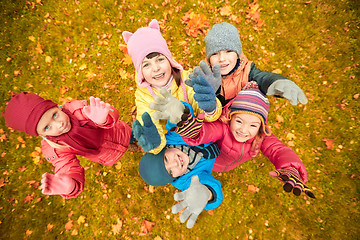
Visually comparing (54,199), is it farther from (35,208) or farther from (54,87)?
(54,87)

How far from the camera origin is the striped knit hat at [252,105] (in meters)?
2.59

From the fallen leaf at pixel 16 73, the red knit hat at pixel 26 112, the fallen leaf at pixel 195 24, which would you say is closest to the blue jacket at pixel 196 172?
the red knit hat at pixel 26 112

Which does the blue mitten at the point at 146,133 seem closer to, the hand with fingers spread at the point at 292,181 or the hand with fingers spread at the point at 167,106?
the hand with fingers spread at the point at 167,106

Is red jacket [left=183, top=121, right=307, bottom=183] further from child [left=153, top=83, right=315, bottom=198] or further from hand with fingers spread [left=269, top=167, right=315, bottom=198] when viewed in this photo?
hand with fingers spread [left=269, top=167, right=315, bottom=198]

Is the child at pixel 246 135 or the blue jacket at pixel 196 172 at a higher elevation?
the child at pixel 246 135

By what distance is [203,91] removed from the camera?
220 cm

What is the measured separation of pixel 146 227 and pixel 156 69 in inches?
142

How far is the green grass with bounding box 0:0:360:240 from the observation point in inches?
161

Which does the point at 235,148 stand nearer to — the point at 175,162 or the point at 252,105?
the point at 252,105

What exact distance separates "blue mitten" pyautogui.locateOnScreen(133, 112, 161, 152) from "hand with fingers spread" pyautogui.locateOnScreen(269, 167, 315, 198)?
1629mm

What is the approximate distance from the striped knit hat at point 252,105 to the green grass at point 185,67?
2038 mm

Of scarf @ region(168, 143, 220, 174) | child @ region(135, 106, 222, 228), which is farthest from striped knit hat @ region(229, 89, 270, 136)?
child @ region(135, 106, 222, 228)

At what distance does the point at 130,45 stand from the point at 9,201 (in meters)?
4.85

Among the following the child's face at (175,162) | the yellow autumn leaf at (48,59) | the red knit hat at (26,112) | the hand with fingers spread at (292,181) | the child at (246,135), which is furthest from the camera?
the yellow autumn leaf at (48,59)
